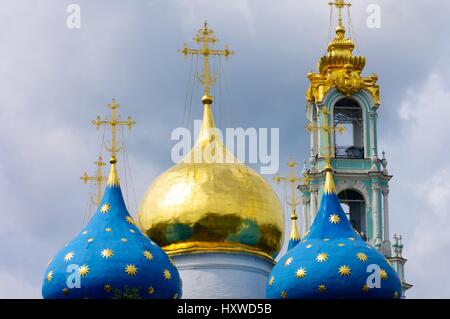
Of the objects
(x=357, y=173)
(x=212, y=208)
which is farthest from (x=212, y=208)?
(x=357, y=173)

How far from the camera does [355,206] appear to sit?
58219 millimetres

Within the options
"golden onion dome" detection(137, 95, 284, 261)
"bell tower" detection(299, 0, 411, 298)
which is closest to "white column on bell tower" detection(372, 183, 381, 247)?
"bell tower" detection(299, 0, 411, 298)

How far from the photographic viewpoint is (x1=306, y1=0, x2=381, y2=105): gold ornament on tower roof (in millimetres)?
58344

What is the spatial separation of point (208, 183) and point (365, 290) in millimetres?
7564

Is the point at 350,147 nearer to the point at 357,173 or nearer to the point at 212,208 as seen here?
the point at 357,173

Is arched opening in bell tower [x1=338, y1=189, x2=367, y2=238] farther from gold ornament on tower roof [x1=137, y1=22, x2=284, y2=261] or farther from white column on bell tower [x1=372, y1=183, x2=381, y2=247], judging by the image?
gold ornament on tower roof [x1=137, y1=22, x2=284, y2=261]

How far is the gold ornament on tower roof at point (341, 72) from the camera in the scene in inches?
2297

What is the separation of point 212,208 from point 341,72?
Answer: 1749 cm

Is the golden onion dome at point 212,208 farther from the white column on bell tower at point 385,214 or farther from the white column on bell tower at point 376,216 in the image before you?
the white column on bell tower at point 385,214

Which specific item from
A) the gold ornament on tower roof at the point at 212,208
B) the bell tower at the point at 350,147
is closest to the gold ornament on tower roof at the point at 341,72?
the bell tower at the point at 350,147

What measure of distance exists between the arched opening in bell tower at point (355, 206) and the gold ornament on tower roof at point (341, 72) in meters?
3.48

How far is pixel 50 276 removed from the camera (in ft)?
123
